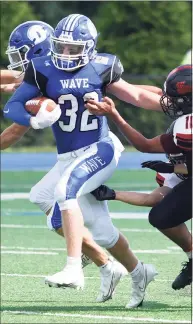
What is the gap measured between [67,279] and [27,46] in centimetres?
194

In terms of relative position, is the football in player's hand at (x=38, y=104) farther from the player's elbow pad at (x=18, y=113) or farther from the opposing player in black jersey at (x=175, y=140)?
the opposing player in black jersey at (x=175, y=140)

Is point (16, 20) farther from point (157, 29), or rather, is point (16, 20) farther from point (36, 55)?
point (36, 55)

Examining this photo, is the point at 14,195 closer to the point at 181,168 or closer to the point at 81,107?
the point at 81,107

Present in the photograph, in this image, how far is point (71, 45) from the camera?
593cm

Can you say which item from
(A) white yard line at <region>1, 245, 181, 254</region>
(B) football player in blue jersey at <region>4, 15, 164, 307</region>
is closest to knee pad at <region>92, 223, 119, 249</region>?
(B) football player in blue jersey at <region>4, 15, 164, 307</region>

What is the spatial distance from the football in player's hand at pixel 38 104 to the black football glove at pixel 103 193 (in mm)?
599

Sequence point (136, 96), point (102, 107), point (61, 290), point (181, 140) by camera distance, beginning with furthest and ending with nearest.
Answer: point (61, 290)
point (136, 96)
point (102, 107)
point (181, 140)

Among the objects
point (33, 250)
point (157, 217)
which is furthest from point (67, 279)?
point (33, 250)

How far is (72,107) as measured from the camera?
5.95 m

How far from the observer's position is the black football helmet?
5633 millimetres

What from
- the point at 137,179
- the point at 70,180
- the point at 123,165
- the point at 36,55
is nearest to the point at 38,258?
the point at 36,55

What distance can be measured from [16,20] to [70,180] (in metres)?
17.4

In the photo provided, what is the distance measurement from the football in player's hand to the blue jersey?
5 cm

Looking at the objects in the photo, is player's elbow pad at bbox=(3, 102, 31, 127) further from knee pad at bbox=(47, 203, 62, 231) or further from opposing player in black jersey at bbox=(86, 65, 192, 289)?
knee pad at bbox=(47, 203, 62, 231)
